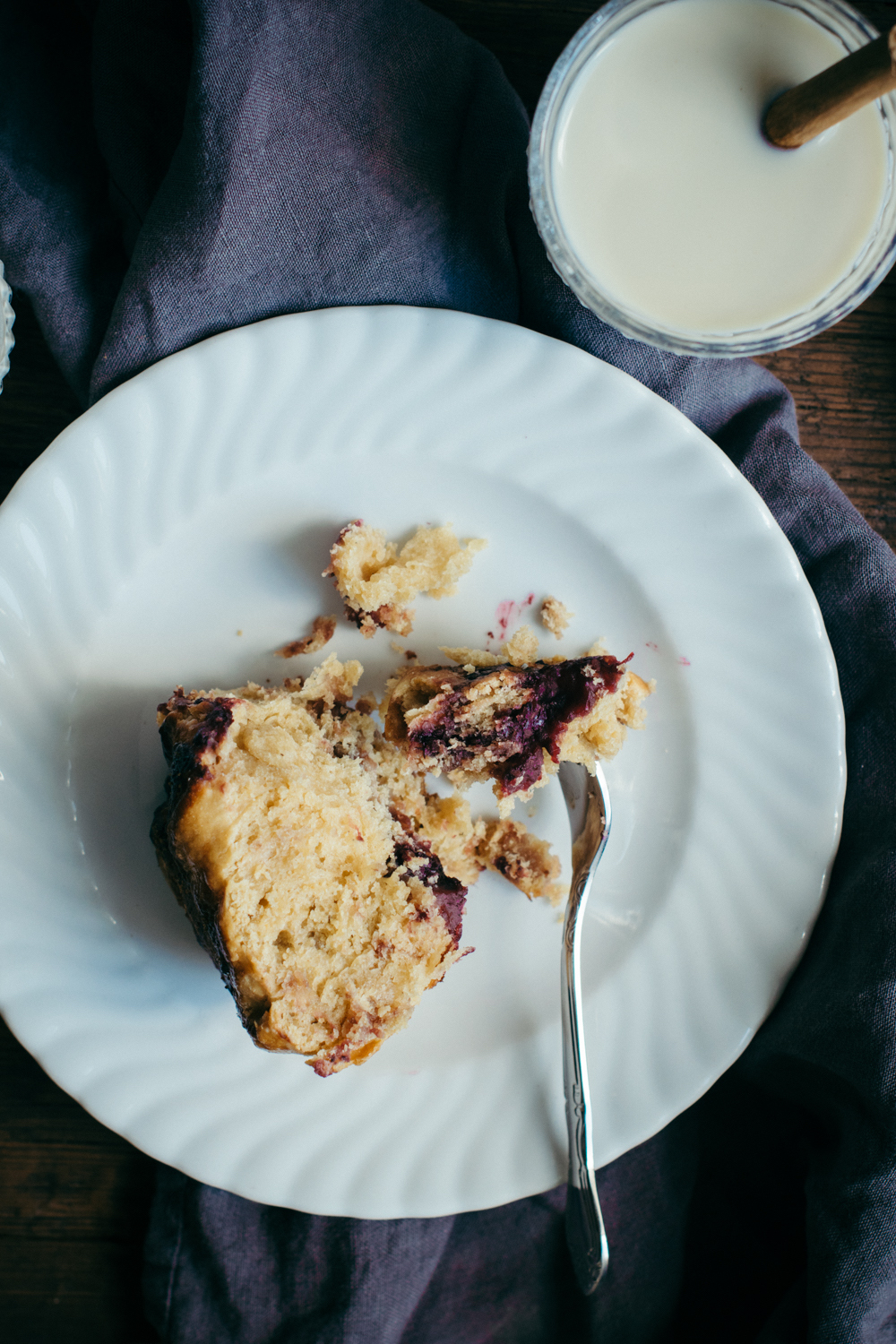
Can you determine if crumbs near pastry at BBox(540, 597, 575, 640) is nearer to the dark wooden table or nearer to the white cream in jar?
→ the white cream in jar

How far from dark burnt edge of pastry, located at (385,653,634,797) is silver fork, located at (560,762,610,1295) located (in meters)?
0.24

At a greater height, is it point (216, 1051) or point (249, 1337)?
point (216, 1051)

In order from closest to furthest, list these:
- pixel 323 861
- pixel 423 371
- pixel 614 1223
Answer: pixel 323 861, pixel 423 371, pixel 614 1223

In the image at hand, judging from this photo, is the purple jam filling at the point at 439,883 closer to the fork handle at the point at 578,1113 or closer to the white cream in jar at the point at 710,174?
the fork handle at the point at 578,1113

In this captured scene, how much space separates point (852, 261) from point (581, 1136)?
256 centimetres

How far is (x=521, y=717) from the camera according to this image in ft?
8.02

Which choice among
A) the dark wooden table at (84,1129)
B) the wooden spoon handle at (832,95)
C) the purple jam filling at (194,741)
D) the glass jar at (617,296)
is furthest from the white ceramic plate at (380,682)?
the wooden spoon handle at (832,95)

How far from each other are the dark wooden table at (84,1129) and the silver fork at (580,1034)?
1391mm

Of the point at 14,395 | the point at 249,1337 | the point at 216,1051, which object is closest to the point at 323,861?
the point at 216,1051

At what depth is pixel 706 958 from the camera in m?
2.71

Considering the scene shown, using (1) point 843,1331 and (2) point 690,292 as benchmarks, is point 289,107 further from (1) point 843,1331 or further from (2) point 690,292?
(1) point 843,1331

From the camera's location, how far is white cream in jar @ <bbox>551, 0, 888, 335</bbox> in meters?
2.35

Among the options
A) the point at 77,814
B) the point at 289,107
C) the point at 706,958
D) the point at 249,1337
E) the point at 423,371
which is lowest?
the point at 249,1337

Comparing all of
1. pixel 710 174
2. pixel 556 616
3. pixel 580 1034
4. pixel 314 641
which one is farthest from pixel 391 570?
pixel 580 1034
